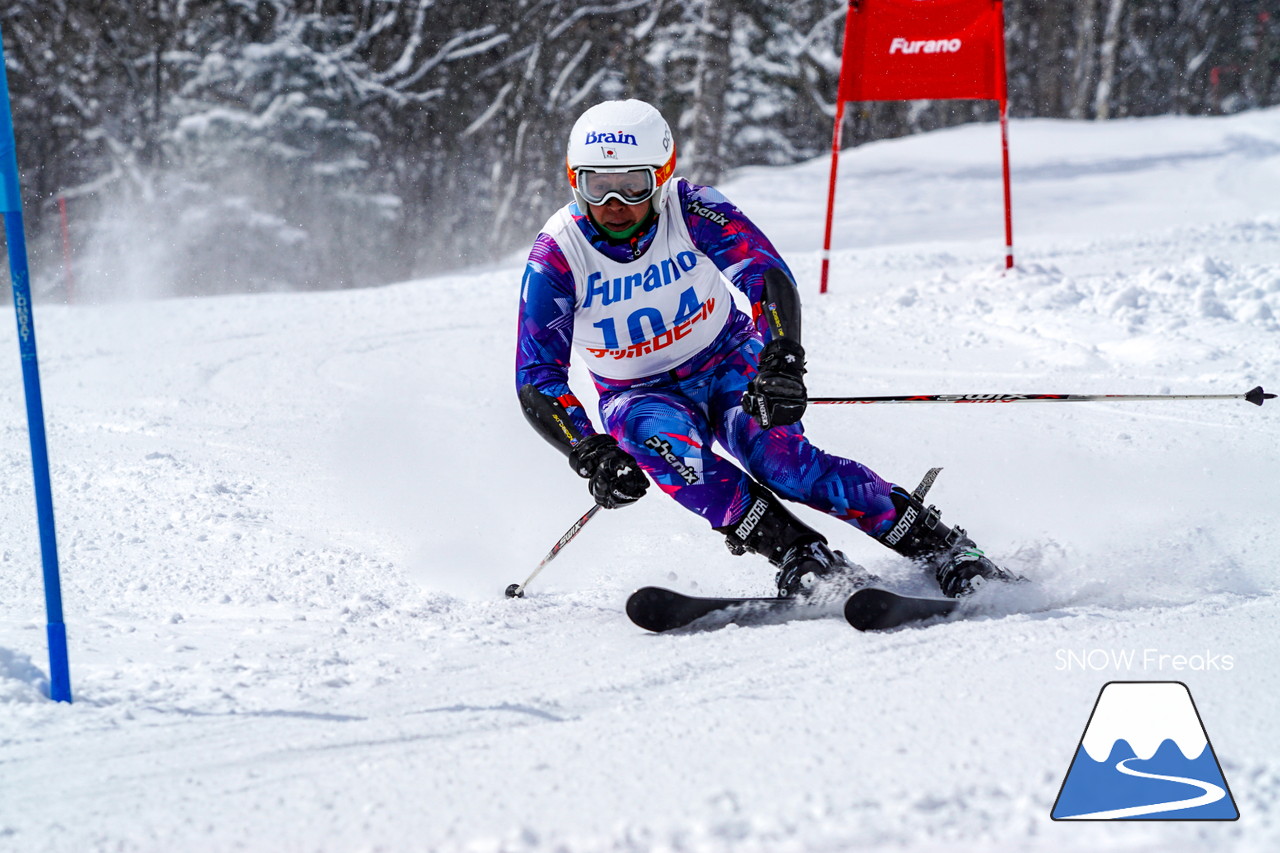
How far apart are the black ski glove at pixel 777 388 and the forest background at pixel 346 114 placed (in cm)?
1212

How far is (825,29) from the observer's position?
2550cm

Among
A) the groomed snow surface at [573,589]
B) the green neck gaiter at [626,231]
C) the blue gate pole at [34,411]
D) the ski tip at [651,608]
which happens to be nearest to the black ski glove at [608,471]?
the ski tip at [651,608]

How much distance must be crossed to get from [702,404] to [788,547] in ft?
2.21

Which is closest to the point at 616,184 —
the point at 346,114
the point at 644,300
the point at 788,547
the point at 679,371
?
the point at 644,300

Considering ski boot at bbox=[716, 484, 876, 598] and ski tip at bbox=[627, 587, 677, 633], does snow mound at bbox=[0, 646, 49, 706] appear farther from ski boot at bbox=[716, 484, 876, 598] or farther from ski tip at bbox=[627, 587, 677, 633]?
ski boot at bbox=[716, 484, 876, 598]

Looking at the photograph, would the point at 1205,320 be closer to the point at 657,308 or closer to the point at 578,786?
the point at 657,308

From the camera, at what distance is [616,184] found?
3615 mm

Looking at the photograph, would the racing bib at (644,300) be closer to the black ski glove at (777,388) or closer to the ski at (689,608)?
the black ski glove at (777,388)

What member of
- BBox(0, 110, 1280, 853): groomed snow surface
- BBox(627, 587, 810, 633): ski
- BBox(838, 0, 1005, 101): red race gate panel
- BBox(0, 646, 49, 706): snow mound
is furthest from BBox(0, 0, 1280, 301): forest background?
BBox(0, 646, 49, 706): snow mound

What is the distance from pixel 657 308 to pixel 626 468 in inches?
27.0

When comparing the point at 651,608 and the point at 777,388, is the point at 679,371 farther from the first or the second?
the point at 651,608

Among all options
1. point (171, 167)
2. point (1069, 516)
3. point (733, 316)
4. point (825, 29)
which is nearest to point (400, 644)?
point (733, 316)

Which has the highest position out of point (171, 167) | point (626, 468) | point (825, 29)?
point (825, 29)

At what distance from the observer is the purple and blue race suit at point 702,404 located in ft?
11.7
